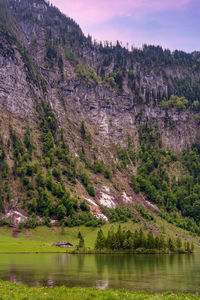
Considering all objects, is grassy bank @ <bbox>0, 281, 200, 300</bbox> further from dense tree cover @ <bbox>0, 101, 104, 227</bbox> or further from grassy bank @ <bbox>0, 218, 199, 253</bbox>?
dense tree cover @ <bbox>0, 101, 104, 227</bbox>

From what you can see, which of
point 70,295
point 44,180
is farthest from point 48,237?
point 70,295

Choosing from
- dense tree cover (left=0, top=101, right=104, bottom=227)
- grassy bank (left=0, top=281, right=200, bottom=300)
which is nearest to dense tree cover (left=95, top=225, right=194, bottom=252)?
dense tree cover (left=0, top=101, right=104, bottom=227)

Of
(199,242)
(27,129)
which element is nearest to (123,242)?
(199,242)

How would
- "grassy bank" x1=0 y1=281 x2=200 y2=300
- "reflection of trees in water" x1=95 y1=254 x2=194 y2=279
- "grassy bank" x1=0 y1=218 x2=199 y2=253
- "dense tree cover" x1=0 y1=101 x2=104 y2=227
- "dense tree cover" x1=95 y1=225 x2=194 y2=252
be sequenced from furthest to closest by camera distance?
1. "dense tree cover" x1=0 y1=101 x2=104 y2=227
2. "grassy bank" x1=0 y1=218 x2=199 y2=253
3. "dense tree cover" x1=95 y1=225 x2=194 y2=252
4. "reflection of trees in water" x1=95 y1=254 x2=194 y2=279
5. "grassy bank" x1=0 y1=281 x2=200 y2=300

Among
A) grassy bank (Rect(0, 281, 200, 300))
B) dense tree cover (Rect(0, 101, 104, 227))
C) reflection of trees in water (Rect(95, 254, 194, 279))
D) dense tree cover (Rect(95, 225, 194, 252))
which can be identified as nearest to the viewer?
grassy bank (Rect(0, 281, 200, 300))

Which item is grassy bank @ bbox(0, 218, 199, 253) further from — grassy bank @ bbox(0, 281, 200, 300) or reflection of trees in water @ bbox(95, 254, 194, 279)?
grassy bank @ bbox(0, 281, 200, 300)

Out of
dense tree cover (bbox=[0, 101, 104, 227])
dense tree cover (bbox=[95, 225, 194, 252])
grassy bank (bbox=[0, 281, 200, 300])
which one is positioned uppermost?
dense tree cover (bbox=[0, 101, 104, 227])

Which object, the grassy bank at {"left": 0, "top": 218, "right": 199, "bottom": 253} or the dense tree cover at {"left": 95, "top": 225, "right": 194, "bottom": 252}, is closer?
the dense tree cover at {"left": 95, "top": 225, "right": 194, "bottom": 252}

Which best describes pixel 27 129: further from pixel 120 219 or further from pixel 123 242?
pixel 123 242

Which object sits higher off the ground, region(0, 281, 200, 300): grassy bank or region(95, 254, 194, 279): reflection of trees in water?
region(0, 281, 200, 300): grassy bank

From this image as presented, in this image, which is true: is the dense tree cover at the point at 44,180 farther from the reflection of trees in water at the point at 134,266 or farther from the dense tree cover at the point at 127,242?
the reflection of trees in water at the point at 134,266

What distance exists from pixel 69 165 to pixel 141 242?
284 ft

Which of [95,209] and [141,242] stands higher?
[95,209]

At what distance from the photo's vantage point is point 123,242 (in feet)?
378
